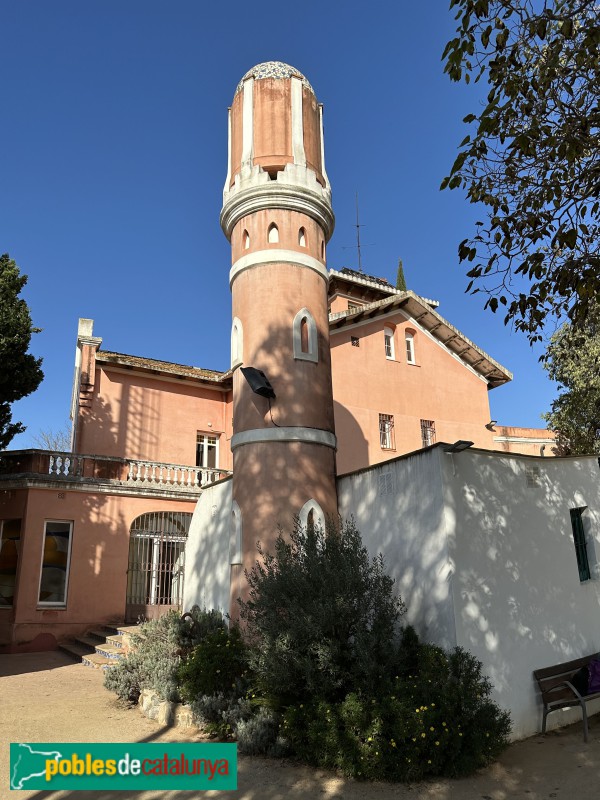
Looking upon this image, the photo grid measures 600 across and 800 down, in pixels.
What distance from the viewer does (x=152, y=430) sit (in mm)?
20562

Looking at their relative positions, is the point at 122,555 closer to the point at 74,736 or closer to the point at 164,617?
the point at 164,617

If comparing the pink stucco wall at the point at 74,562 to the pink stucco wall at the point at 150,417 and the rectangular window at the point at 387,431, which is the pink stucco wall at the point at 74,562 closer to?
the pink stucco wall at the point at 150,417

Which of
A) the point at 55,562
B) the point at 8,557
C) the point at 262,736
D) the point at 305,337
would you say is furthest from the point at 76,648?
the point at 305,337

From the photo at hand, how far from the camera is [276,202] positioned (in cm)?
1163

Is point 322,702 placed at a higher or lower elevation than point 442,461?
lower

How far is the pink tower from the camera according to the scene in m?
10.3

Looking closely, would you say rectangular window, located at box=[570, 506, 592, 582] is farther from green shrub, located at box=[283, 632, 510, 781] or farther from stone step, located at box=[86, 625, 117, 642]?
stone step, located at box=[86, 625, 117, 642]

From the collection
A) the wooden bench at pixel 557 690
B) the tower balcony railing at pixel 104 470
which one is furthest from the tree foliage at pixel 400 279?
the wooden bench at pixel 557 690

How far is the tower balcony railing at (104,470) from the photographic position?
54.6ft

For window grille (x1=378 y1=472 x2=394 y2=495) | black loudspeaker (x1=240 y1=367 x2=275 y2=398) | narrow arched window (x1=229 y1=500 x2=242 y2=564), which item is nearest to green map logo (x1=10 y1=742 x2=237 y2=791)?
narrow arched window (x1=229 y1=500 x2=242 y2=564)

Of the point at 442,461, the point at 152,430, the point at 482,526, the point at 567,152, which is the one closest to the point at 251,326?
the point at 442,461

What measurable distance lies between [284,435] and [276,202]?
4434 mm

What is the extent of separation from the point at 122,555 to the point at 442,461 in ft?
38.3

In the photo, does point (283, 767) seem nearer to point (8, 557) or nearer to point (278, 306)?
point (278, 306)
